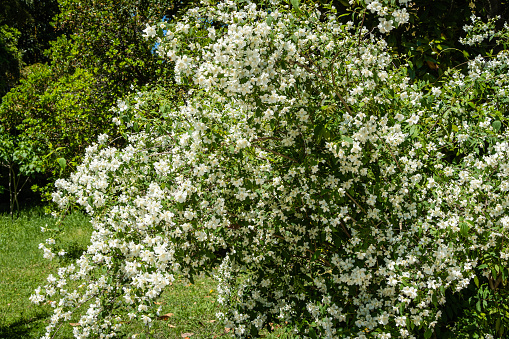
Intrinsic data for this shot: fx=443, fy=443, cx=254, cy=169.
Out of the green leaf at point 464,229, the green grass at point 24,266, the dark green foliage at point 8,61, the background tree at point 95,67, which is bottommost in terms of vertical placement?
the green leaf at point 464,229

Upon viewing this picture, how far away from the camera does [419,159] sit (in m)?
2.61

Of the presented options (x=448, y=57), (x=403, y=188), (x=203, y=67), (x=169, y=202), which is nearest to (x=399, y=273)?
(x=403, y=188)

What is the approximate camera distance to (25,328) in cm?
499

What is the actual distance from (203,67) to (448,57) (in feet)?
9.85

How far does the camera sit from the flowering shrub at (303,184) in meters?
2.30

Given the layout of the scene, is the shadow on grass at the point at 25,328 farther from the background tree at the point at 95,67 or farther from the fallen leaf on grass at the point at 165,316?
the background tree at the point at 95,67

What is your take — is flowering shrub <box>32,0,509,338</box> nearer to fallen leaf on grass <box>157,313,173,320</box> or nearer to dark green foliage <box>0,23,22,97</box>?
fallen leaf on grass <box>157,313,173,320</box>

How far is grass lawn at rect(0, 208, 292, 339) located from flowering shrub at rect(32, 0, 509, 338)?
50 cm

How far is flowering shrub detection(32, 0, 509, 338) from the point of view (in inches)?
90.7

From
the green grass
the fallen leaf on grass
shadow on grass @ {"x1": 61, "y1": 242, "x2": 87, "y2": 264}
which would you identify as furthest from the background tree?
the fallen leaf on grass

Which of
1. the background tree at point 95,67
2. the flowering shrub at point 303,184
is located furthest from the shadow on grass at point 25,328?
the background tree at point 95,67

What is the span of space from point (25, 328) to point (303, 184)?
4.14 meters

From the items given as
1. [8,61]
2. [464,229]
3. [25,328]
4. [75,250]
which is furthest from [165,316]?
[8,61]

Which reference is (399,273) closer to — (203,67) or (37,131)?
(203,67)
